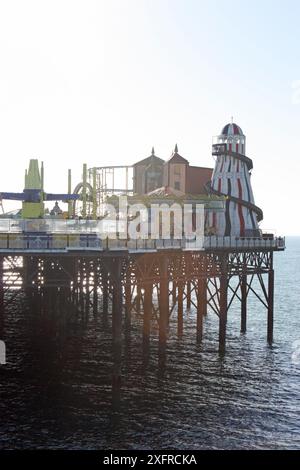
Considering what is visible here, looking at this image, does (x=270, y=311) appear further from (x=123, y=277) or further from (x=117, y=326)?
(x=117, y=326)

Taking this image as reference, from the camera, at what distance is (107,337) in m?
56.0

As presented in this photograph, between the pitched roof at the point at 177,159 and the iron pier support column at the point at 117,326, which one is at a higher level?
the pitched roof at the point at 177,159

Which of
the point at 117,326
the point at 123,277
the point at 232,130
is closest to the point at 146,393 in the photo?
the point at 117,326

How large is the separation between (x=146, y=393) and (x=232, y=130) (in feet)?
119

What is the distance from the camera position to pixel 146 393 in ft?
127

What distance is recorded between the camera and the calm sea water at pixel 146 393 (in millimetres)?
32094

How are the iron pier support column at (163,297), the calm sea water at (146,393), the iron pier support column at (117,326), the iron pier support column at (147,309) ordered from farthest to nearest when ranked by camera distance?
the iron pier support column at (147,309) → the iron pier support column at (163,297) → the iron pier support column at (117,326) → the calm sea water at (146,393)

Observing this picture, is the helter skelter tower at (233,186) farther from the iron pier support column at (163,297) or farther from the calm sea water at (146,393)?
the iron pier support column at (163,297)

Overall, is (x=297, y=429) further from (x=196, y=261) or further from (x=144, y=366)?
(x=196, y=261)

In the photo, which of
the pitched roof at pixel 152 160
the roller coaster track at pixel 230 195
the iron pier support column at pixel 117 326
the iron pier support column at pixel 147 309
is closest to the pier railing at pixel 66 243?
the iron pier support column at pixel 117 326

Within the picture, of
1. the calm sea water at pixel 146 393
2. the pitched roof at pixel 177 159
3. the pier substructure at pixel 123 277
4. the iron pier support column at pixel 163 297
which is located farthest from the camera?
the pitched roof at pixel 177 159

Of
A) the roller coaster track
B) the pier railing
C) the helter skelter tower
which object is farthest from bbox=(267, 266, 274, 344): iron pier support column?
the pier railing

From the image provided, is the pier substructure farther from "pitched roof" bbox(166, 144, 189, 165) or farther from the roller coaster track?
"pitched roof" bbox(166, 144, 189, 165)
